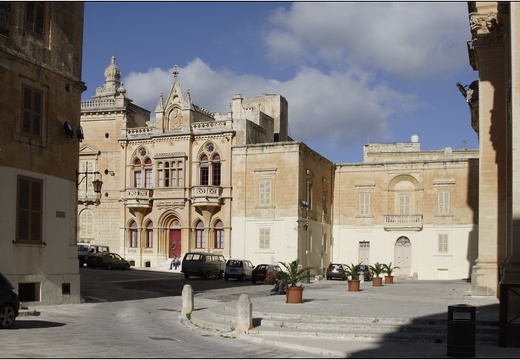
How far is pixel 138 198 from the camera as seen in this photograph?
5394 cm

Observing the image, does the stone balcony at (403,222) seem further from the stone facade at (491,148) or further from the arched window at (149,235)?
the stone facade at (491,148)

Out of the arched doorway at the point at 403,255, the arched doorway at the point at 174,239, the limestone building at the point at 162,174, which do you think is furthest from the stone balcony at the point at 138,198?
the arched doorway at the point at 403,255

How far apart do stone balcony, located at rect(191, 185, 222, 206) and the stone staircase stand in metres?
33.0

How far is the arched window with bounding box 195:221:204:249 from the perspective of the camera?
5344cm

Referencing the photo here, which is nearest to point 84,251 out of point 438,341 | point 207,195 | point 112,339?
point 207,195

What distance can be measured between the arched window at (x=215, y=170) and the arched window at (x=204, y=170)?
509 mm

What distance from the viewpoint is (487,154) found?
80.6 feet

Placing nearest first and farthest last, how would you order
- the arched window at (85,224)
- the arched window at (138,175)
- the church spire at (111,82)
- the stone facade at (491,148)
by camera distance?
the stone facade at (491,148), the arched window at (138,175), the arched window at (85,224), the church spire at (111,82)

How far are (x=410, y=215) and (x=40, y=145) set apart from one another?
3730 cm

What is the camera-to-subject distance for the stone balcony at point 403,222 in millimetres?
54475

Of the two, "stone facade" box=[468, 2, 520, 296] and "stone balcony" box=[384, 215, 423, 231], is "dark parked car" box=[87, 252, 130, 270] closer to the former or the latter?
"stone balcony" box=[384, 215, 423, 231]

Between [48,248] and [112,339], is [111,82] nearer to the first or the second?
[48,248]

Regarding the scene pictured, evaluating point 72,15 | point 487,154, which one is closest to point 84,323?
point 72,15

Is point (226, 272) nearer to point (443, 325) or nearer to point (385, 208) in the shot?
point (385, 208)
